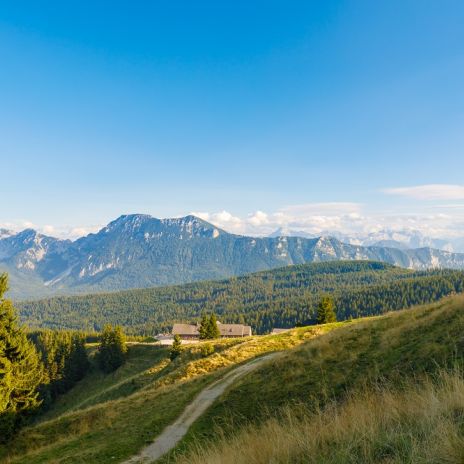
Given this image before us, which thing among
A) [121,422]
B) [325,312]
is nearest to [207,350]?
[121,422]

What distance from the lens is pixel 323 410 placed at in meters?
13.5

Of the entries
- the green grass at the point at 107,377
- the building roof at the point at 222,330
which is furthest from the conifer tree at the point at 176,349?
the building roof at the point at 222,330

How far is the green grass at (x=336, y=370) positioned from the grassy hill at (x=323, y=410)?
0.07 metres

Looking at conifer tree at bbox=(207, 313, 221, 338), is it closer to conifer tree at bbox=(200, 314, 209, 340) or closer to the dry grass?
conifer tree at bbox=(200, 314, 209, 340)

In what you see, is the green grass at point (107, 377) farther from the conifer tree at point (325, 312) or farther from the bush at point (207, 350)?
the conifer tree at point (325, 312)

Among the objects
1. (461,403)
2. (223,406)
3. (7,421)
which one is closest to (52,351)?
(7,421)

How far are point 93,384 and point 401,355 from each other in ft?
315

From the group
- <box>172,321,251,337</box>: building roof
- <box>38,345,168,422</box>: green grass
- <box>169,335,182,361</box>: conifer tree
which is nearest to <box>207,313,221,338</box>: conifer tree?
<box>38,345,168,422</box>: green grass

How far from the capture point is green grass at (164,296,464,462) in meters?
14.3

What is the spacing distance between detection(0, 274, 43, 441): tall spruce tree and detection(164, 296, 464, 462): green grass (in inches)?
743

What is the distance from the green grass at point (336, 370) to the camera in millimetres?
14266

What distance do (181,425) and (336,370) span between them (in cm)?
951

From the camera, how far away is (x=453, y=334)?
1555cm

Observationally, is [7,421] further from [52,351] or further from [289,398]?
[52,351]
